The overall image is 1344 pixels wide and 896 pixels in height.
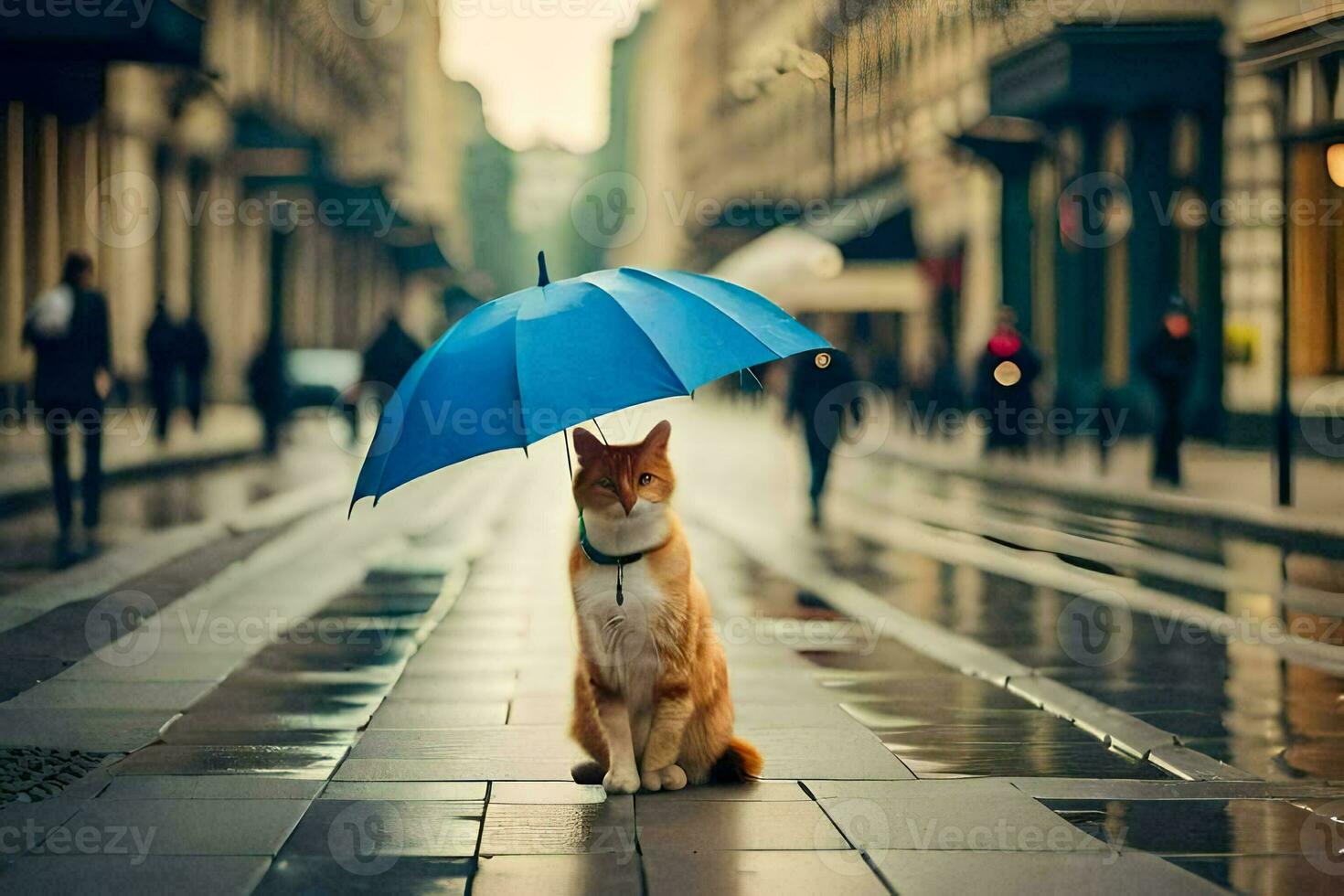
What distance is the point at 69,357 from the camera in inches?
594

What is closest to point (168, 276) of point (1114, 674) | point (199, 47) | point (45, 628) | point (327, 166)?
point (327, 166)

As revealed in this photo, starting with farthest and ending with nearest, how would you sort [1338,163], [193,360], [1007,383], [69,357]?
[193,360] < [1007,383] < [1338,163] < [69,357]

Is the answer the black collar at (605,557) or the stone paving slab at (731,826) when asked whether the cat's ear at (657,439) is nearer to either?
the black collar at (605,557)

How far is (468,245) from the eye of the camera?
148250mm

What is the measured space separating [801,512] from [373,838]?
14.5 metres

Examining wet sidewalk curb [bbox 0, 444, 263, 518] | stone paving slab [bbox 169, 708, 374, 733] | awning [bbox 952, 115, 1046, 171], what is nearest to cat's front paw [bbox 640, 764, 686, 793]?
stone paving slab [bbox 169, 708, 374, 733]

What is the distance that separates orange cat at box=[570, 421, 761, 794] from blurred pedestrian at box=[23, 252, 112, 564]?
396 inches

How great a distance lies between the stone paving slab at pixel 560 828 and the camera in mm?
5285

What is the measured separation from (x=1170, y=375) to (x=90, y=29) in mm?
12411

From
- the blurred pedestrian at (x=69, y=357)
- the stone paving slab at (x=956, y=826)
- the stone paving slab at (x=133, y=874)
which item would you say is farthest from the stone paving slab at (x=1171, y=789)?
the blurred pedestrian at (x=69, y=357)

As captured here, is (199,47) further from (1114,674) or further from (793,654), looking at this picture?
(1114,674)

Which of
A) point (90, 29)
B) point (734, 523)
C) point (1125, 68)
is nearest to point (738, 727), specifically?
point (90, 29)

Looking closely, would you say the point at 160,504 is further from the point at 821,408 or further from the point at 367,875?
the point at 367,875

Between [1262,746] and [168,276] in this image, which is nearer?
[1262,746]
